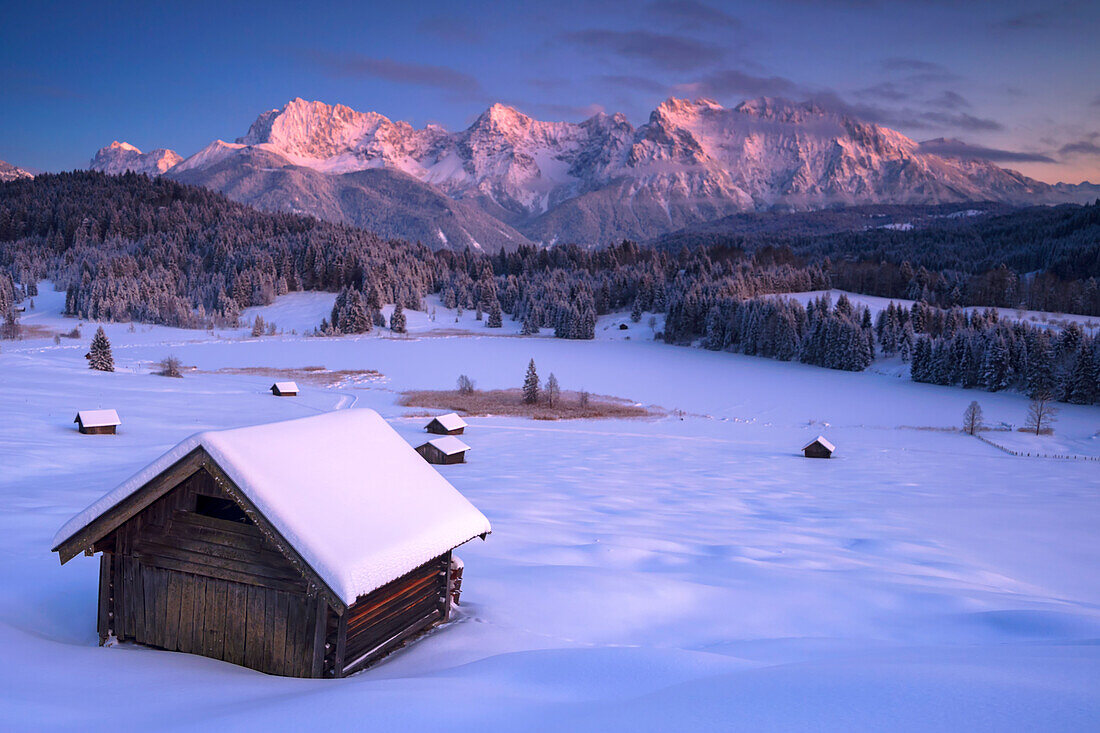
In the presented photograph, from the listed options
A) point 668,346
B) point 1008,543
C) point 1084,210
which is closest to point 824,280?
point 668,346

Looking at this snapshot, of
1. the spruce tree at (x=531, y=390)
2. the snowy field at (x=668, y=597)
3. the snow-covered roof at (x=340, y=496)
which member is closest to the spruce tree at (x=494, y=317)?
the spruce tree at (x=531, y=390)

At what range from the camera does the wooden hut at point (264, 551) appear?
310 inches

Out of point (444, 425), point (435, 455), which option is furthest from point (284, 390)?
point (435, 455)

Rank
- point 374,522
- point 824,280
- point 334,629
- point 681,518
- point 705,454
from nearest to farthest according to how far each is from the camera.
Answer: point 334,629 < point 374,522 < point 681,518 < point 705,454 < point 824,280

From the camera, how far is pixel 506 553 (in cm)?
1458

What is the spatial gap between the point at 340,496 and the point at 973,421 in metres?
54.2

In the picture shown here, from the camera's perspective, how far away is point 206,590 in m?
8.55

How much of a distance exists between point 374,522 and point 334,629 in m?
1.39

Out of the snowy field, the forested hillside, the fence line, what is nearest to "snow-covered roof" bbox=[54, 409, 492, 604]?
the snowy field

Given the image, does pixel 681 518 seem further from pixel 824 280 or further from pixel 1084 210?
pixel 1084 210

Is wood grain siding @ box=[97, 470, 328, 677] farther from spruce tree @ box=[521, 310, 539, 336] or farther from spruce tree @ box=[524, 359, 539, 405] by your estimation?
spruce tree @ box=[521, 310, 539, 336]

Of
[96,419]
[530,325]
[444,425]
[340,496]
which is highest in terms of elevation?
[530,325]

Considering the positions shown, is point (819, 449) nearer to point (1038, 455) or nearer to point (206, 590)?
point (1038, 455)

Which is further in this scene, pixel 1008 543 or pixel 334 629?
pixel 1008 543
